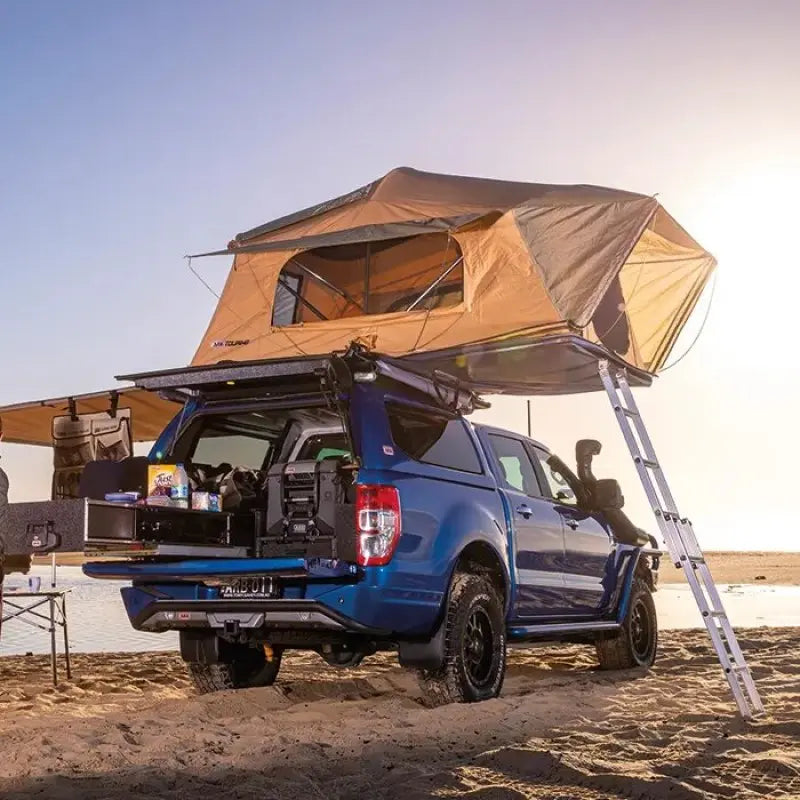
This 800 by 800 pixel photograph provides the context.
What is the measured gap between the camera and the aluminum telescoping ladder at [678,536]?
7.25m

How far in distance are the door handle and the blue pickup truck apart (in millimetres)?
18

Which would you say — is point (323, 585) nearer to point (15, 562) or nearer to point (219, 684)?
point (219, 684)

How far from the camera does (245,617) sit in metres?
6.61

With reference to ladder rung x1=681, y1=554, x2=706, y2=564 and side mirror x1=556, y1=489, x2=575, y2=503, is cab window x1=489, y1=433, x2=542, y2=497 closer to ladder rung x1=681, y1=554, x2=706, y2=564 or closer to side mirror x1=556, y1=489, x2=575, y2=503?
side mirror x1=556, y1=489, x2=575, y2=503

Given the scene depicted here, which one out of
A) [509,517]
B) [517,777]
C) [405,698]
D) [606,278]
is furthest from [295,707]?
[606,278]

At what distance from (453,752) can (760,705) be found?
235 centimetres

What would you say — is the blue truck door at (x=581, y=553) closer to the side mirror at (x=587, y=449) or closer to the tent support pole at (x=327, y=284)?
the side mirror at (x=587, y=449)

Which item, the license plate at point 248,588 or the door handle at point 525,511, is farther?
the door handle at point 525,511

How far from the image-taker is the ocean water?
12.9 metres

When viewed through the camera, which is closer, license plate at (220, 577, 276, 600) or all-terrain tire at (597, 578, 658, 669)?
license plate at (220, 577, 276, 600)

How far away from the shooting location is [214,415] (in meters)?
7.50

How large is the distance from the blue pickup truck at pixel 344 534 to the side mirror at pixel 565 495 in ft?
0.83

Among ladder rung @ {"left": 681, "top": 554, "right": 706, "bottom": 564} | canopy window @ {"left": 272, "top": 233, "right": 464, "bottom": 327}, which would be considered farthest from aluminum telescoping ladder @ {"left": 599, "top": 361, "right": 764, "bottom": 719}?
canopy window @ {"left": 272, "top": 233, "right": 464, "bottom": 327}

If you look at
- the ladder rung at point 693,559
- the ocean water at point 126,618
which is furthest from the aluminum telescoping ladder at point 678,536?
the ocean water at point 126,618
